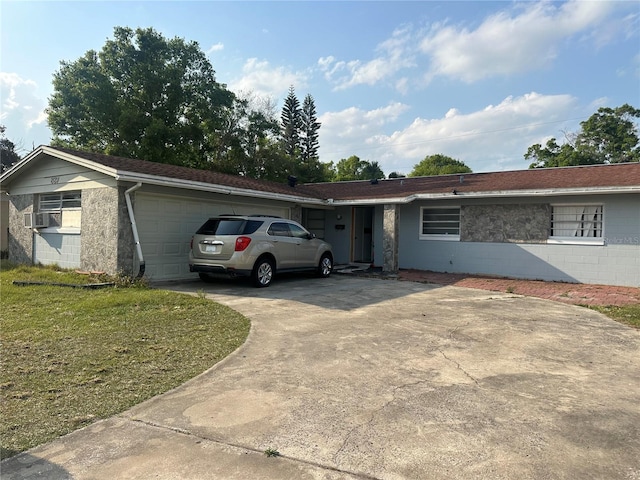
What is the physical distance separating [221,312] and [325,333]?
83.1 inches

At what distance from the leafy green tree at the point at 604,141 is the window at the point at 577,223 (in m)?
28.6

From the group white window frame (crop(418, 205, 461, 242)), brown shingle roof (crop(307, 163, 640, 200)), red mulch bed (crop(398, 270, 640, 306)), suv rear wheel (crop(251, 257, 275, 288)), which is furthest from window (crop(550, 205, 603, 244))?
suv rear wheel (crop(251, 257, 275, 288))

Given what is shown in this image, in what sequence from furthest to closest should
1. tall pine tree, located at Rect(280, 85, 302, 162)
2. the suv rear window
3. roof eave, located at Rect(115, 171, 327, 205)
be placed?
1. tall pine tree, located at Rect(280, 85, 302, 162)
2. the suv rear window
3. roof eave, located at Rect(115, 171, 327, 205)

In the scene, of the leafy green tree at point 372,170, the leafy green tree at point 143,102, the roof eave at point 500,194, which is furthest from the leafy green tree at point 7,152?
the leafy green tree at point 372,170

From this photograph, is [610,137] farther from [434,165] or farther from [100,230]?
[100,230]

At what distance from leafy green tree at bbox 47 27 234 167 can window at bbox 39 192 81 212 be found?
1441 cm

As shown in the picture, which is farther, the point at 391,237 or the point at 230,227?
the point at 391,237

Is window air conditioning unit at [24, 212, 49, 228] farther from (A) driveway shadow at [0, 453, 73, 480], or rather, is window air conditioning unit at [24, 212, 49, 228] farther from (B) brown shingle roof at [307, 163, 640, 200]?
(A) driveway shadow at [0, 453, 73, 480]

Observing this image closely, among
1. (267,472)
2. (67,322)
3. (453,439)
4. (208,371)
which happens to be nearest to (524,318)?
(453,439)

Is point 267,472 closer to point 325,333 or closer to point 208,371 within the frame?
point 208,371

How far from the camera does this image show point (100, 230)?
34.1 feet

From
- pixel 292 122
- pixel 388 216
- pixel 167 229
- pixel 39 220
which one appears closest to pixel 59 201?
pixel 39 220

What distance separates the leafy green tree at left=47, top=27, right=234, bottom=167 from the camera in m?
26.2

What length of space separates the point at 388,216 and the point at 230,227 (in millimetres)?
5893
